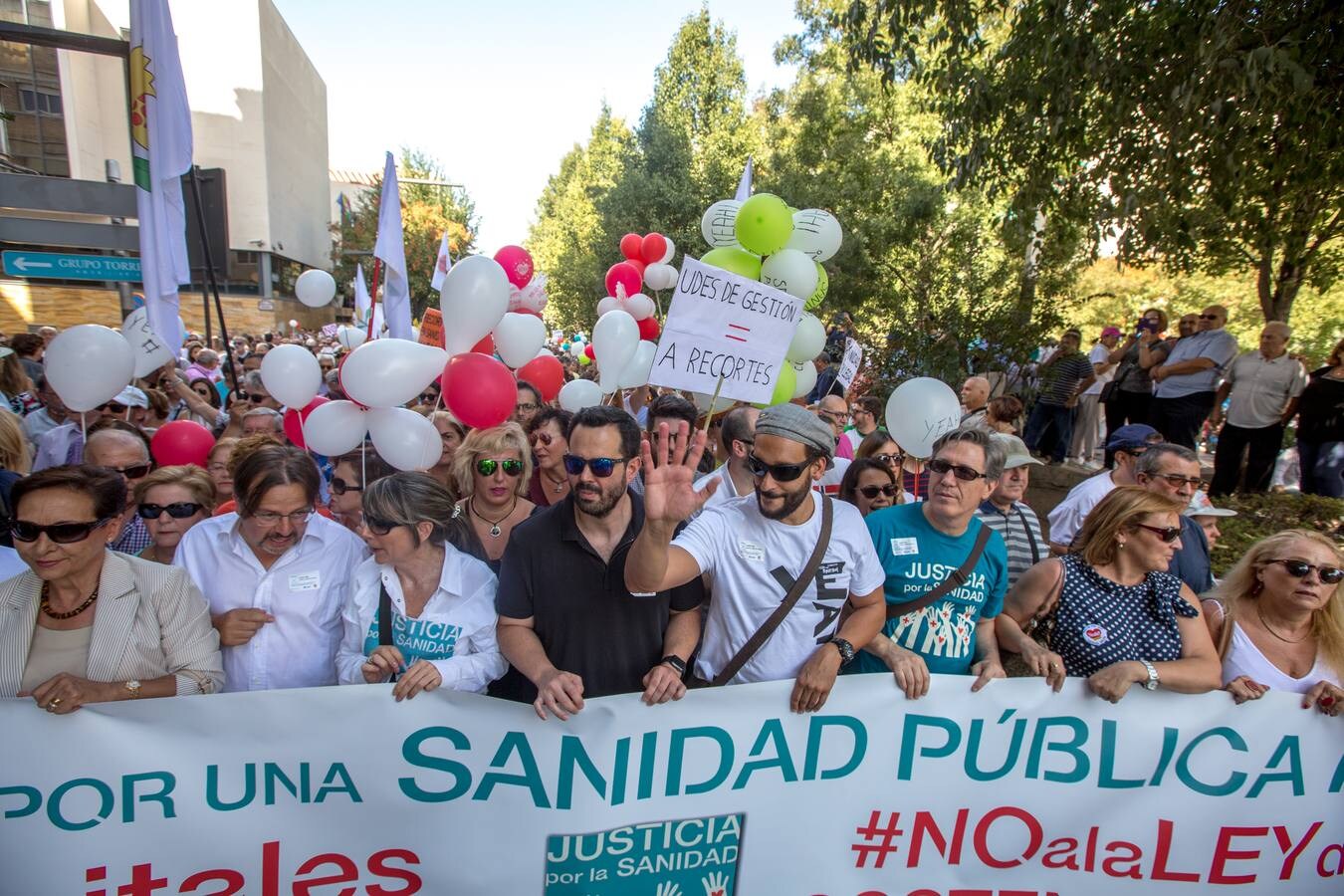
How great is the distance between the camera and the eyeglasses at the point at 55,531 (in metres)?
2.08

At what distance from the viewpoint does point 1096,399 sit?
9.76 m

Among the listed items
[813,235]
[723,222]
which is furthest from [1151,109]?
[723,222]

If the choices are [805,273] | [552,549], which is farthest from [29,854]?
[805,273]

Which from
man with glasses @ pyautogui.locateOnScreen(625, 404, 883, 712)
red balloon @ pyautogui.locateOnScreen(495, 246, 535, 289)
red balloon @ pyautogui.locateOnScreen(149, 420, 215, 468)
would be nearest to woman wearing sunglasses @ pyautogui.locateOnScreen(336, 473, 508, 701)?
man with glasses @ pyautogui.locateOnScreen(625, 404, 883, 712)

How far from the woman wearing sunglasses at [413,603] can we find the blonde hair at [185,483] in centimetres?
87

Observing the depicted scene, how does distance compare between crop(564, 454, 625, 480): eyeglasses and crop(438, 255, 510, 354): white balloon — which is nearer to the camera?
crop(564, 454, 625, 480): eyeglasses

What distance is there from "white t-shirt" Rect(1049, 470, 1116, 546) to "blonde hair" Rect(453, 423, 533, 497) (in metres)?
2.75

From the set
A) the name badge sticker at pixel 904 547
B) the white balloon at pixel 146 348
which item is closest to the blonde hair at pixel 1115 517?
the name badge sticker at pixel 904 547

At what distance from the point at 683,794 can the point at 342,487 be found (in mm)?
2205

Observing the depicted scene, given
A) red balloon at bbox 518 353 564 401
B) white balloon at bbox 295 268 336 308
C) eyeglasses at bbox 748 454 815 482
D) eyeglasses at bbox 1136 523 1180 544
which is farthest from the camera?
white balloon at bbox 295 268 336 308

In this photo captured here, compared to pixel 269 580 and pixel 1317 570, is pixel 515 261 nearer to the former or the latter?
pixel 269 580

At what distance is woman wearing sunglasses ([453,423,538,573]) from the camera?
11.0ft

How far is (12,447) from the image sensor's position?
3459 millimetres

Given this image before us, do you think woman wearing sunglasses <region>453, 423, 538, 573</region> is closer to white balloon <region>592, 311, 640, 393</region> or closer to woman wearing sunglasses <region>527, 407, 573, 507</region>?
woman wearing sunglasses <region>527, 407, 573, 507</region>
